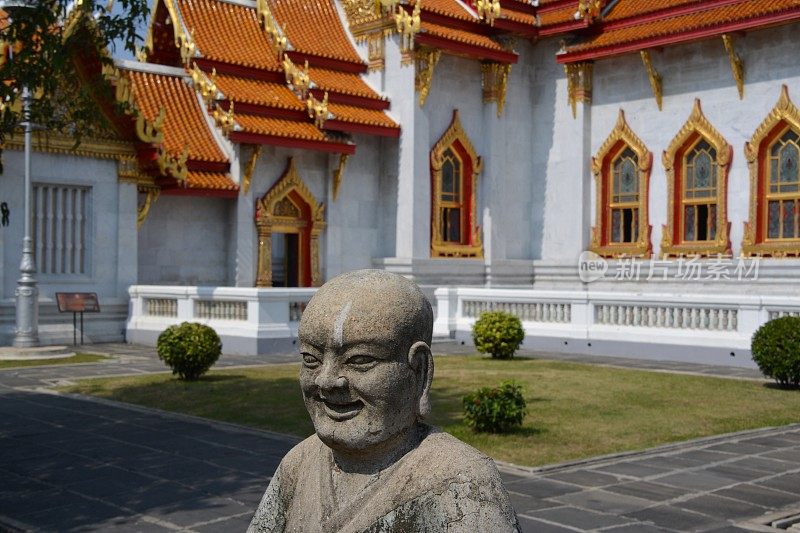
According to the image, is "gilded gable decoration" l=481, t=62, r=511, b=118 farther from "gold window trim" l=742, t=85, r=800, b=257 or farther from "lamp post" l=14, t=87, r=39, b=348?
"lamp post" l=14, t=87, r=39, b=348

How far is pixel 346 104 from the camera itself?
2225cm

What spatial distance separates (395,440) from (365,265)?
2025 centimetres

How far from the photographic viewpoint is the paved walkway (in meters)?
6.24

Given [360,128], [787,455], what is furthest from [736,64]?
[787,455]

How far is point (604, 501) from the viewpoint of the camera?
6691 millimetres

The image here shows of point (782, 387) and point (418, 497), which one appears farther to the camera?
point (782, 387)

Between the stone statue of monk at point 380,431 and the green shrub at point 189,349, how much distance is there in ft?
32.4

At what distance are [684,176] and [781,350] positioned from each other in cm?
1037

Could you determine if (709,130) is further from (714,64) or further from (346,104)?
(346,104)

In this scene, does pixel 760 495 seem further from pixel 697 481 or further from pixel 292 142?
pixel 292 142

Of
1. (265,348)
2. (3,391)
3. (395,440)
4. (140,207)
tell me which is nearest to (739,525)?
(395,440)

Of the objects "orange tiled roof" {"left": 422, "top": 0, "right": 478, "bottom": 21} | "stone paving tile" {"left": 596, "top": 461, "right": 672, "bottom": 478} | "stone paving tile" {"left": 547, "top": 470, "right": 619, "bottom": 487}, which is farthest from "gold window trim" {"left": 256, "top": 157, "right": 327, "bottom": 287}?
"stone paving tile" {"left": 547, "top": 470, "right": 619, "bottom": 487}

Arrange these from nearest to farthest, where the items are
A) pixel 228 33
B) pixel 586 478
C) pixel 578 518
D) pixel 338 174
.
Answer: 1. pixel 578 518
2. pixel 586 478
3. pixel 338 174
4. pixel 228 33

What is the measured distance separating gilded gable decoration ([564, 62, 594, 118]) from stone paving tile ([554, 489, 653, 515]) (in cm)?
1786
